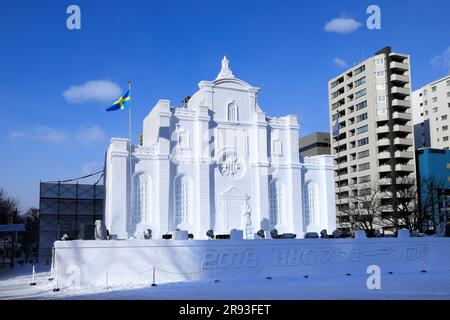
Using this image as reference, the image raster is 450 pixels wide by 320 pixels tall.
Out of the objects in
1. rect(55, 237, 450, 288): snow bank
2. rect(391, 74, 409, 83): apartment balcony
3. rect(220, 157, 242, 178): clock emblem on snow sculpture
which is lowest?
rect(55, 237, 450, 288): snow bank

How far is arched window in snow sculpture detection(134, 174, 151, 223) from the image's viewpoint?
3766cm

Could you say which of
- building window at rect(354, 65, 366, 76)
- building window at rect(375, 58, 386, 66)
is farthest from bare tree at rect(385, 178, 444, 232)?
building window at rect(354, 65, 366, 76)

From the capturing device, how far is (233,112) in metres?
42.3

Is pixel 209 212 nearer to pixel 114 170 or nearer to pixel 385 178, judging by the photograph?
pixel 114 170

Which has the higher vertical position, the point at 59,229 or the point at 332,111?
the point at 332,111

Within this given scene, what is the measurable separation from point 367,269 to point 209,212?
48.5 feet

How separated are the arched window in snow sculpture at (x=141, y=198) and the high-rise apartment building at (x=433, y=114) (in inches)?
2561

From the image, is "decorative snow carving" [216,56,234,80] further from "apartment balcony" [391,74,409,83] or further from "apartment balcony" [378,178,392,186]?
"apartment balcony" [391,74,409,83]

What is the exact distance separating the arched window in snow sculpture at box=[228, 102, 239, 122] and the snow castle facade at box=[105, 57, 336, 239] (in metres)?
0.09

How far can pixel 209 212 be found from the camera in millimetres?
39562

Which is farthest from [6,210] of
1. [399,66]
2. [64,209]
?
[399,66]

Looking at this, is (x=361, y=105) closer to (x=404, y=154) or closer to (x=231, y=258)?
(x=404, y=154)

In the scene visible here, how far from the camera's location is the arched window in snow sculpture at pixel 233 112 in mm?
42125
